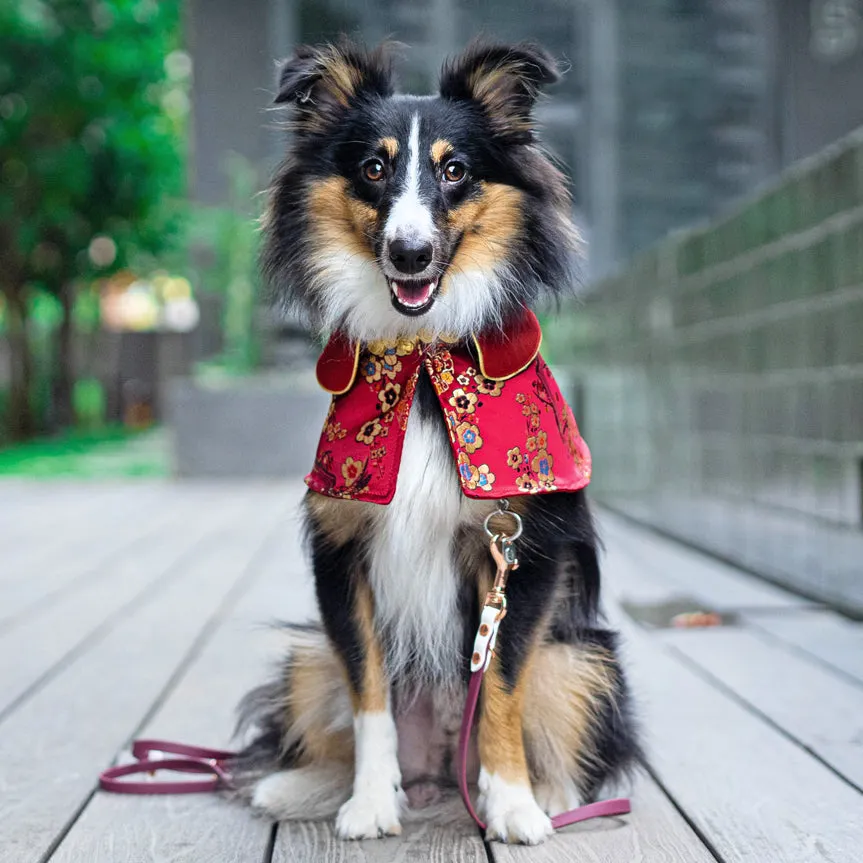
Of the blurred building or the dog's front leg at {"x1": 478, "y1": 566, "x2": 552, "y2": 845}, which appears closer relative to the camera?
the dog's front leg at {"x1": 478, "y1": 566, "x2": 552, "y2": 845}

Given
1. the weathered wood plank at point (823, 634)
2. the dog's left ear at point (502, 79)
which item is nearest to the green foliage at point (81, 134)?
the weathered wood plank at point (823, 634)

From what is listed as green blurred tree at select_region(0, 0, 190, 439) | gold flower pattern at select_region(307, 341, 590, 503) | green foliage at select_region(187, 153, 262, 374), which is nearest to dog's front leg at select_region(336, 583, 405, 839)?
gold flower pattern at select_region(307, 341, 590, 503)

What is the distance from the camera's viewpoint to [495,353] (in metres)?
1.80

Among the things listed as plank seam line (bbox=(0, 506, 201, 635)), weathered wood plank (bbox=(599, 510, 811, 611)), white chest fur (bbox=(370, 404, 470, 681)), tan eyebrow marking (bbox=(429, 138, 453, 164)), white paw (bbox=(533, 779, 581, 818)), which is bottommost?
weathered wood plank (bbox=(599, 510, 811, 611))

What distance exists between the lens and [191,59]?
29.4ft

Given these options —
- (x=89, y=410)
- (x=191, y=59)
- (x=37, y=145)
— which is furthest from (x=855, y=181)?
(x=89, y=410)

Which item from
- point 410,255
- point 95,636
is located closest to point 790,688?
point 410,255

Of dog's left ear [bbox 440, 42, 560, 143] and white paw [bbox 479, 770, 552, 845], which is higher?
dog's left ear [bbox 440, 42, 560, 143]

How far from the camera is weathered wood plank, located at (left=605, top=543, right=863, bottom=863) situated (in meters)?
1.70

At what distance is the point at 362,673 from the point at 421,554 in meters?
0.22

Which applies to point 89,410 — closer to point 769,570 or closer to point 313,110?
point 769,570

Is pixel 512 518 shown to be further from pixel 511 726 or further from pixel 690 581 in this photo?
pixel 690 581

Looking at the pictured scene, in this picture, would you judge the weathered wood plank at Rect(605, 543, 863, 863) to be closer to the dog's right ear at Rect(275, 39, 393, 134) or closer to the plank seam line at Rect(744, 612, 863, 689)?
the plank seam line at Rect(744, 612, 863, 689)

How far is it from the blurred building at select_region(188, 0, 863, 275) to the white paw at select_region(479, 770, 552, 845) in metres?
7.53
